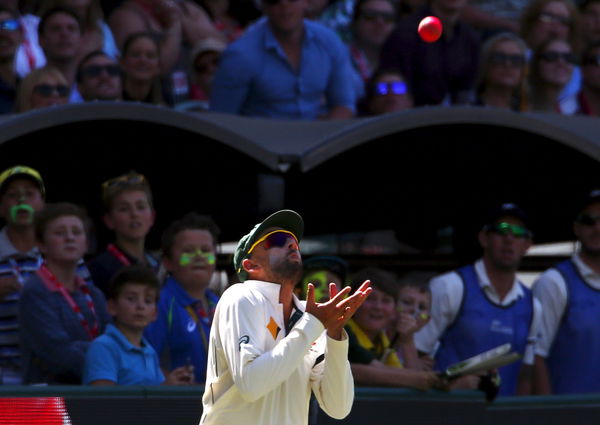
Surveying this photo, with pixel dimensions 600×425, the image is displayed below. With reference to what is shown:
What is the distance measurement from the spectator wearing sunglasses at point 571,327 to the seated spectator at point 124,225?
2.38 metres

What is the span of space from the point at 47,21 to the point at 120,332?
10.0 feet

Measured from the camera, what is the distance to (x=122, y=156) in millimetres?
8562

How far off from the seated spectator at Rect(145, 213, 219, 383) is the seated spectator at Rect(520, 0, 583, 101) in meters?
4.11

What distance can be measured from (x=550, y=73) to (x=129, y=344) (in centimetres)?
459

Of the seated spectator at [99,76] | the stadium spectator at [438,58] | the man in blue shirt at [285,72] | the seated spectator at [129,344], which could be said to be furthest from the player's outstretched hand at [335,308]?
the stadium spectator at [438,58]

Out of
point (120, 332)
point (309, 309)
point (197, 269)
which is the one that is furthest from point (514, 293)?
point (309, 309)

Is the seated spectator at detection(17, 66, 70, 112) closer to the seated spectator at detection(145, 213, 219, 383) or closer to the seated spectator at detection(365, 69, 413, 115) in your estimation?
the seated spectator at detection(145, 213, 219, 383)

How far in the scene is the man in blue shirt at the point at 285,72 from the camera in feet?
30.8

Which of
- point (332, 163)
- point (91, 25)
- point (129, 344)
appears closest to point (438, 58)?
point (332, 163)

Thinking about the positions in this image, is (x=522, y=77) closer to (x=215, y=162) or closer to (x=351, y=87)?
(x=351, y=87)

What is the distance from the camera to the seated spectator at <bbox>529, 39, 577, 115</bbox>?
10156 millimetres

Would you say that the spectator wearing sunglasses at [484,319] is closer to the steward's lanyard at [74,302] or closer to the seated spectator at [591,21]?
the steward's lanyard at [74,302]

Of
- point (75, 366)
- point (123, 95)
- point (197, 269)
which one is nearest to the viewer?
point (75, 366)

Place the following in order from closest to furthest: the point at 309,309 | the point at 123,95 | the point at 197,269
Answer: the point at 309,309 → the point at 197,269 → the point at 123,95
